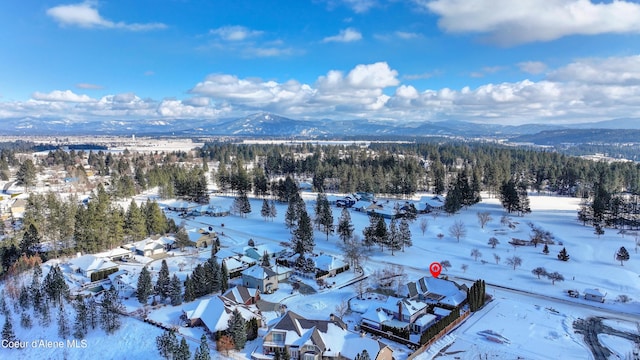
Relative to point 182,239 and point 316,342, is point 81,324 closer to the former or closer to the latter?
point 316,342

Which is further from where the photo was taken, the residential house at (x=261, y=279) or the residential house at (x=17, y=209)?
the residential house at (x=17, y=209)

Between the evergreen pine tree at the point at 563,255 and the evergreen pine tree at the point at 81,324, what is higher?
the evergreen pine tree at the point at 563,255

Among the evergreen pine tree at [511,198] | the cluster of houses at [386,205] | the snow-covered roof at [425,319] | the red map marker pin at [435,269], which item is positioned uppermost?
the evergreen pine tree at [511,198]

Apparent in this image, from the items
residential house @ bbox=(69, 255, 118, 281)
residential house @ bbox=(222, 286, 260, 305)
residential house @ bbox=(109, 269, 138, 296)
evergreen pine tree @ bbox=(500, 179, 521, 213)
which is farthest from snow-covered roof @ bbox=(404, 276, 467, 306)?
evergreen pine tree @ bbox=(500, 179, 521, 213)

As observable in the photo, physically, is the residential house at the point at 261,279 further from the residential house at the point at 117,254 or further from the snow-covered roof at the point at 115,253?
the snow-covered roof at the point at 115,253

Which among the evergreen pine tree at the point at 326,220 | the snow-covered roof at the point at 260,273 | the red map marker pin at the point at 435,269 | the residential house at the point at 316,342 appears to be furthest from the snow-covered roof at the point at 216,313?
the evergreen pine tree at the point at 326,220

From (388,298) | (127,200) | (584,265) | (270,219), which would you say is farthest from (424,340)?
(127,200)

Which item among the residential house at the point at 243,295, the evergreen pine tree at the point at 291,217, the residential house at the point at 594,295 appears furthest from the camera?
the evergreen pine tree at the point at 291,217
